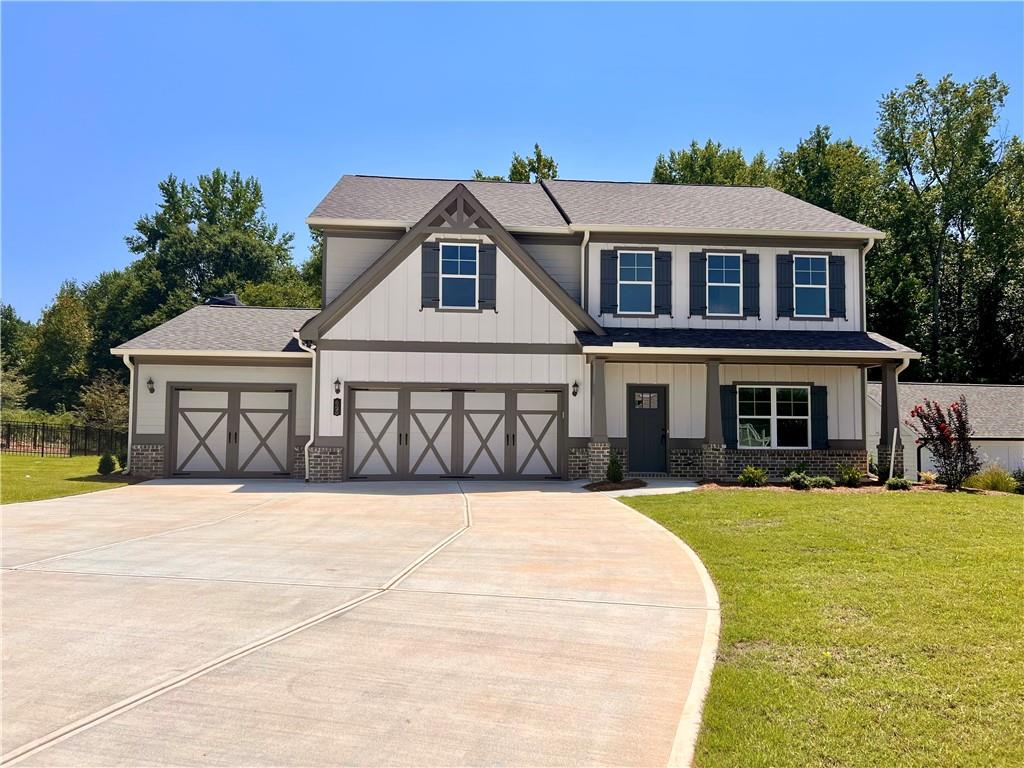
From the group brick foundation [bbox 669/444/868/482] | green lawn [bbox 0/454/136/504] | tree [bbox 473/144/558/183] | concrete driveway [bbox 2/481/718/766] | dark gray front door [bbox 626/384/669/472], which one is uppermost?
tree [bbox 473/144/558/183]

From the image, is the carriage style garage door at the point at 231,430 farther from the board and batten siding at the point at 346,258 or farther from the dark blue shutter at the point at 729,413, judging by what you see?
the dark blue shutter at the point at 729,413

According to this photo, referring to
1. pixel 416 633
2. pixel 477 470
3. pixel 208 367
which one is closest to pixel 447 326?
pixel 477 470

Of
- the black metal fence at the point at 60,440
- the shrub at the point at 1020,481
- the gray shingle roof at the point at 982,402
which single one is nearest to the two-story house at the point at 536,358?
the shrub at the point at 1020,481

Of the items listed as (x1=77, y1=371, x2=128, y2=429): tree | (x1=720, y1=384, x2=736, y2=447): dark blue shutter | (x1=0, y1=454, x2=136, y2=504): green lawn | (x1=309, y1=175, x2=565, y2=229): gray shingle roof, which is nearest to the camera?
(x1=0, y1=454, x2=136, y2=504): green lawn

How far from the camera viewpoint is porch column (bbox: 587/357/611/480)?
17.8m

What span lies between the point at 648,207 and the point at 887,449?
954 cm

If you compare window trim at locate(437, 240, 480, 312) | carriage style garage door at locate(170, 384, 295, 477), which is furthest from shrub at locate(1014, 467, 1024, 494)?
carriage style garage door at locate(170, 384, 295, 477)

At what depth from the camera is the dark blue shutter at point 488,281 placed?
18.4 m

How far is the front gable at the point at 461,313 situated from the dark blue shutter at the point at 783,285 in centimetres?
536

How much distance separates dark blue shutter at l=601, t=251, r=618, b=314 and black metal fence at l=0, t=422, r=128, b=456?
21.8 metres

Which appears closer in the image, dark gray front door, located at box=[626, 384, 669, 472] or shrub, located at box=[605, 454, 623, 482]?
shrub, located at box=[605, 454, 623, 482]

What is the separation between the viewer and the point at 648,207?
21.5 metres

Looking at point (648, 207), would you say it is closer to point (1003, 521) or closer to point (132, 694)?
point (1003, 521)

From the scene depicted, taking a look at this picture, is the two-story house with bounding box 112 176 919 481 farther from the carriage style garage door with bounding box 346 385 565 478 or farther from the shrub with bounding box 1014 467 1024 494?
the shrub with bounding box 1014 467 1024 494
